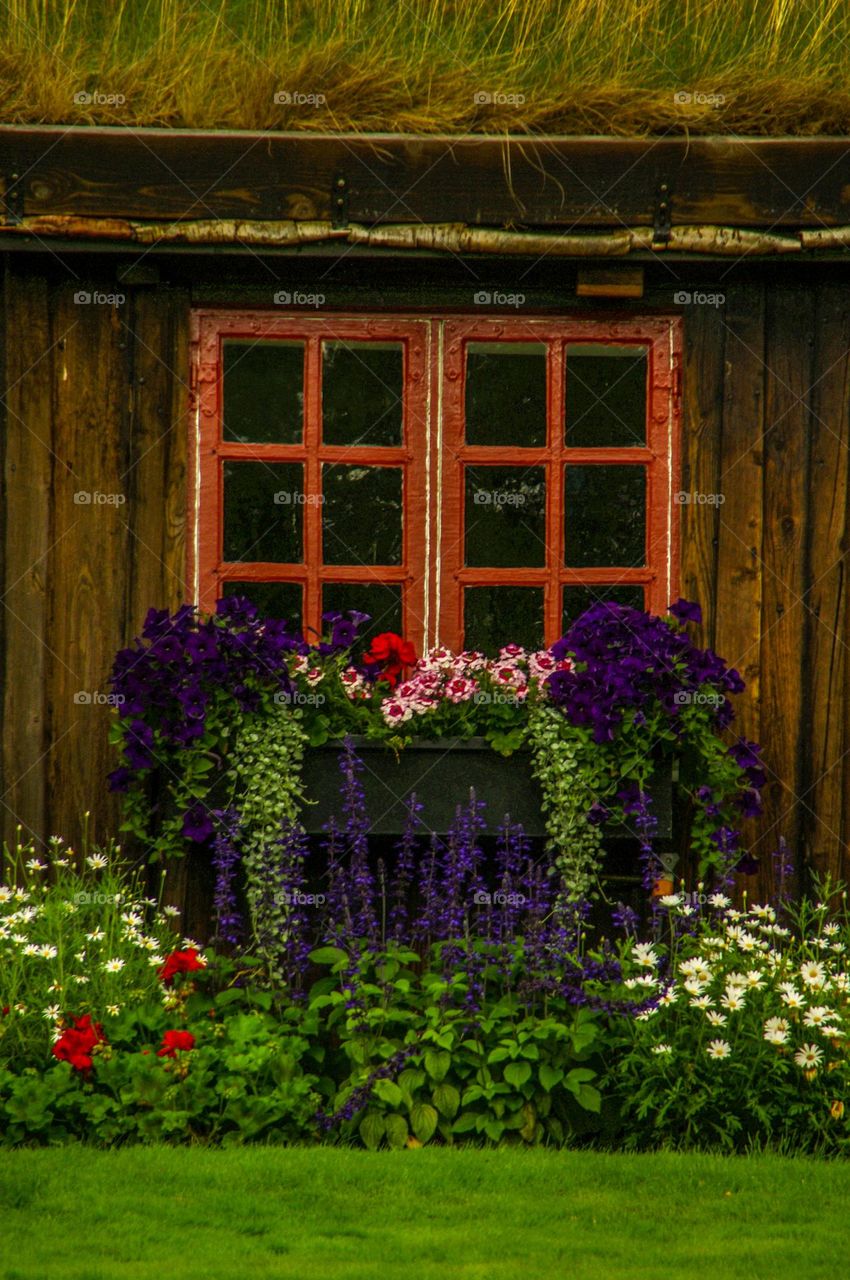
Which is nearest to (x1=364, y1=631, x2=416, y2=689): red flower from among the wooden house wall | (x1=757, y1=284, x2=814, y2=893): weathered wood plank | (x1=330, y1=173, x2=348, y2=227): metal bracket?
the wooden house wall

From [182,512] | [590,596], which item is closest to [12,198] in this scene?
[182,512]

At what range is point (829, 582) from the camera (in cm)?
557

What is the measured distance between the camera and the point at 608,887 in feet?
17.5

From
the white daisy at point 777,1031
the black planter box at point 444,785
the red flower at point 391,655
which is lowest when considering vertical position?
the white daisy at point 777,1031

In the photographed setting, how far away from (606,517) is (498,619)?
55 centimetres

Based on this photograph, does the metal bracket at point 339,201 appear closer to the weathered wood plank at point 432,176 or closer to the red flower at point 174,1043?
the weathered wood plank at point 432,176

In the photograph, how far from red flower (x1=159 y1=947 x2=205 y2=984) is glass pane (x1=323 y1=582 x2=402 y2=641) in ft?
4.49

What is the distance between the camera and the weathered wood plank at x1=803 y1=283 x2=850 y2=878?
5559 mm

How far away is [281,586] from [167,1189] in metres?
2.33

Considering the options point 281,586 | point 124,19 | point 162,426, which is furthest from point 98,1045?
point 124,19

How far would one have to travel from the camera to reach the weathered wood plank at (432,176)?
17.4 ft

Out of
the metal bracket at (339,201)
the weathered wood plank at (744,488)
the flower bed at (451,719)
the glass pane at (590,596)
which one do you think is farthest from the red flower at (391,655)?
the metal bracket at (339,201)

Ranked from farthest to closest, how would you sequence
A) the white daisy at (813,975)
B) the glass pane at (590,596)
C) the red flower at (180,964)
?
the glass pane at (590,596) < the red flower at (180,964) < the white daisy at (813,975)

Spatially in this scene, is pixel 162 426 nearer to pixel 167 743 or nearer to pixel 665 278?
pixel 167 743
